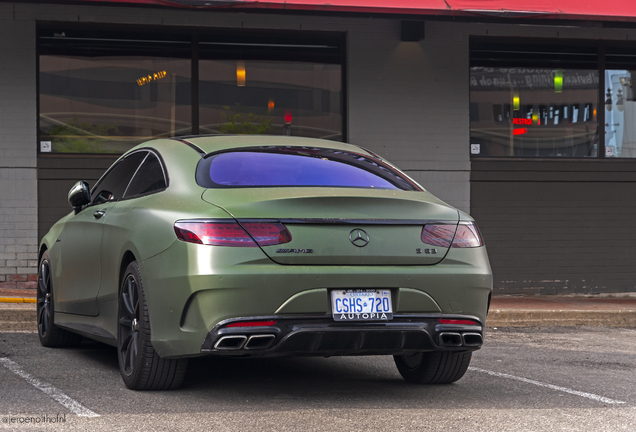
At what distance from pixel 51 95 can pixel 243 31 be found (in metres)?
2.77

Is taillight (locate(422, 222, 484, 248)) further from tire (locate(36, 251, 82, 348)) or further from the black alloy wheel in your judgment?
tire (locate(36, 251, 82, 348))

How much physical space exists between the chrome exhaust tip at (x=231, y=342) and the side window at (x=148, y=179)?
1.18m

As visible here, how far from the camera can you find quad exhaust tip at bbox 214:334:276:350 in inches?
178

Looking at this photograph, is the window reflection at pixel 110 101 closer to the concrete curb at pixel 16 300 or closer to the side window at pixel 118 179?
the concrete curb at pixel 16 300

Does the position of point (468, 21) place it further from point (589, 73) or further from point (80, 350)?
point (80, 350)

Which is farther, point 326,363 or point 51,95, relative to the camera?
point 51,95

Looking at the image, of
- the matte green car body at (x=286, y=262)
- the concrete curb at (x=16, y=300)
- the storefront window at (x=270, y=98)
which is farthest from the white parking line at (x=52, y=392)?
the storefront window at (x=270, y=98)

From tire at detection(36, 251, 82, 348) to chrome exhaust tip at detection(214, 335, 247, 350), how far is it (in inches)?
112

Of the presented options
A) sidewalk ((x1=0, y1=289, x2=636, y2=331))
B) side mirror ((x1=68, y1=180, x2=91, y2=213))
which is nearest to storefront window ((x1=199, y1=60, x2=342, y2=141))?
sidewalk ((x1=0, y1=289, x2=636, y2=331))

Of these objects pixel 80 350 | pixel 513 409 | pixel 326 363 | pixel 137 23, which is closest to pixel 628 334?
pixel 326 363

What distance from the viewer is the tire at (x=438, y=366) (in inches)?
220

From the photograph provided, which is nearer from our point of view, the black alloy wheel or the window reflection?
the black alloy wheel

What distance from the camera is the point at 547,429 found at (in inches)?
175

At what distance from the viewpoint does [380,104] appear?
12242mm
